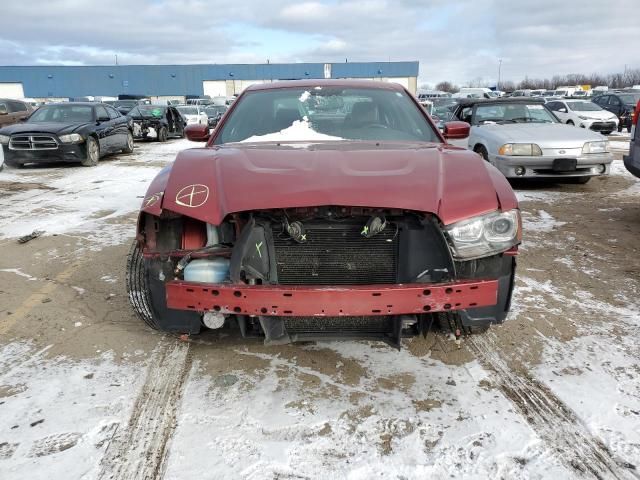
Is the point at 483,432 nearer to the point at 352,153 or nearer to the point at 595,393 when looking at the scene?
the point at 595,393

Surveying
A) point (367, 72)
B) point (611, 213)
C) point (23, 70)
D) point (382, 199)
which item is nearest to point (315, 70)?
point (367, 72)

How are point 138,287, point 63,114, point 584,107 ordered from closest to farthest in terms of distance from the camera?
point 138,287, point 63,114, point 584,107

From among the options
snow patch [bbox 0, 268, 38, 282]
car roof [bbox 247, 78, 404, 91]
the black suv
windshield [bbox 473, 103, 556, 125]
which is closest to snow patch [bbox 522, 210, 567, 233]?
car roof [bbox 247, 78, 404, 91]

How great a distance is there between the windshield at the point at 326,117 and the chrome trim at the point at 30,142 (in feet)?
27.8

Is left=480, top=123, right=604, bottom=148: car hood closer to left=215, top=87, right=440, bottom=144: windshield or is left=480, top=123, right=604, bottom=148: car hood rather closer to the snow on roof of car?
left=215, top=87, right=440, bottom=144: windshield

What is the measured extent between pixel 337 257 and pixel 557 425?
4.20 feet

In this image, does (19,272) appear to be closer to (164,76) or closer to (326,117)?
(326,117)

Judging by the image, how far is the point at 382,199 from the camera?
91.4 inches

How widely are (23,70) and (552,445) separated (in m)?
74.1

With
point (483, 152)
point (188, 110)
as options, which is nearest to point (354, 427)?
point (483, 152)

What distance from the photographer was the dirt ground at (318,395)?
204 cm

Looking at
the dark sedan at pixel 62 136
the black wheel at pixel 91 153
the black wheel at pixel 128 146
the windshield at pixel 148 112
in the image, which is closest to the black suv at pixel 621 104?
the windshield at pixel 148 112

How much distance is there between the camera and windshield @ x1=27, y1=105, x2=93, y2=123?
38.6ft

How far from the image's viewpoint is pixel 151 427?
2.27 meters
